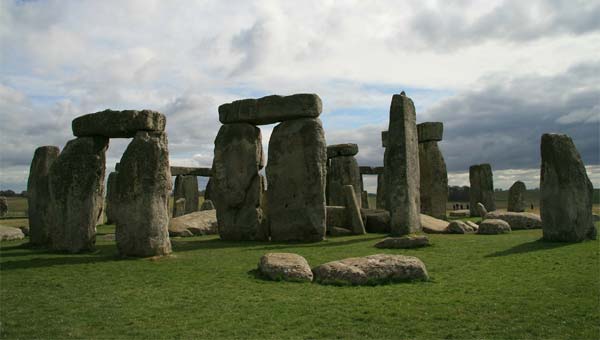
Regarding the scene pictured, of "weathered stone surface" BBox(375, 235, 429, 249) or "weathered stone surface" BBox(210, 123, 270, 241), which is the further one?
"weathered stone surface" BBox(210, 123, 270, 241)

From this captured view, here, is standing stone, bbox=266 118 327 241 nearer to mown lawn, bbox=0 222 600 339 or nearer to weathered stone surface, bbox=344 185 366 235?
weathered stone surface, bbox=344 185 366 235

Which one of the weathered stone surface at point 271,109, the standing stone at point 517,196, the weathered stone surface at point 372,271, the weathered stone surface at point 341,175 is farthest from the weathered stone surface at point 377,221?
the standing stone at point 517,196

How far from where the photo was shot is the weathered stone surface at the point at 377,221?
607 inches

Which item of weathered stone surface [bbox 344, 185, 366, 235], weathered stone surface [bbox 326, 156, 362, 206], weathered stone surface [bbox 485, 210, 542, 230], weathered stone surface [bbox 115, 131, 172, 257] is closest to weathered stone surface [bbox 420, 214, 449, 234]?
weathered stone surface [bbox 344, 185, 366, 235]

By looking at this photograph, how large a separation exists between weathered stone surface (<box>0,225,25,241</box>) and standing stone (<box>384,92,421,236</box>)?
10.8 meters

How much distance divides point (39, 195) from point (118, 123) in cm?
394

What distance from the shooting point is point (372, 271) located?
7.12 meters

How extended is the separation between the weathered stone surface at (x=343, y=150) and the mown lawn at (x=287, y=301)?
13.6 meters

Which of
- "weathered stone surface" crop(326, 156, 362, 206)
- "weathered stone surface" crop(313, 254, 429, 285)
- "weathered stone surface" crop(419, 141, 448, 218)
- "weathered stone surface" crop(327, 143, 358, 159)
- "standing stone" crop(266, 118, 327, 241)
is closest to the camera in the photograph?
"weathered stone surface" crop(313, 254, 429, 285)

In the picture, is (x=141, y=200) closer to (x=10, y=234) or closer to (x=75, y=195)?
(x=75, y=195)

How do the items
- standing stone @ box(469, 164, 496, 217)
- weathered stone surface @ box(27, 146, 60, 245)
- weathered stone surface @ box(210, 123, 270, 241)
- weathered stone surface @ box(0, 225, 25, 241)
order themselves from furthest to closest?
standing stone @ box(469, 164, 496, 217) → weathered stone surface @ box(210, 123, 270, 241) → weathered stone surface @ box(0, 225, 25, 241) → weathered stone surface @ box(27, 146, 60, 245)

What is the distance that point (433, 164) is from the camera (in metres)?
21.0

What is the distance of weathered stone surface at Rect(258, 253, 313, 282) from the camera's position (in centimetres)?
729

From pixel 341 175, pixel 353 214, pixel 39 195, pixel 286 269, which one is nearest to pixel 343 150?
pixel 341 175
